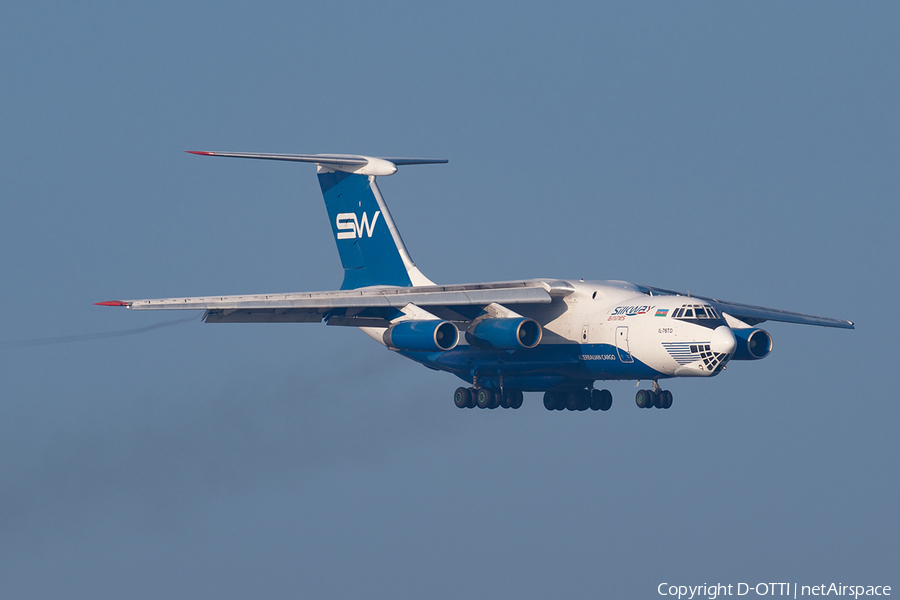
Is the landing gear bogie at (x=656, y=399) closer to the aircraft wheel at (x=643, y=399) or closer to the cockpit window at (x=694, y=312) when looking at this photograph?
the aircraft wheel at (x=643, y=399)

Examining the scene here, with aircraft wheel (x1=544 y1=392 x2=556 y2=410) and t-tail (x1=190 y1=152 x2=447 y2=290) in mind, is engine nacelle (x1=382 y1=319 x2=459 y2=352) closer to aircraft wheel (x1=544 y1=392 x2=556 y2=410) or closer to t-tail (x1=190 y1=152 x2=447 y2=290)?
aircraft wheel (x1=544 y1=392 x2=556 y2=410)

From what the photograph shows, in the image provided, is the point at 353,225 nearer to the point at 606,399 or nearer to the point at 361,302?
the point at 361,302

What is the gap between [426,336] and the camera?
81.8 feet

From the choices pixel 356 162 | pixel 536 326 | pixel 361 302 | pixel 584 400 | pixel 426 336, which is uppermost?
pixel 356 162

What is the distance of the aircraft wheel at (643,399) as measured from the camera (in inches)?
1027

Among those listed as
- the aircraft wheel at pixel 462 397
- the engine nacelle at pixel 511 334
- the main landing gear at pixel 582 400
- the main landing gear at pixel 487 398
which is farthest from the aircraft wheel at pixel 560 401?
the engine nacelle at pixel 511 334

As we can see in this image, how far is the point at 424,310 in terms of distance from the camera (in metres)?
26.0

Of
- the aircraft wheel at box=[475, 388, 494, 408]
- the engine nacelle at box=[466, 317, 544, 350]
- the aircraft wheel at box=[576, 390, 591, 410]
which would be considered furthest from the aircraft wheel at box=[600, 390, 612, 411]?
the engine nacelle at box=[466, 317, 544, 350]

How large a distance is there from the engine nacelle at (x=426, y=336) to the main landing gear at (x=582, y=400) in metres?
3.42

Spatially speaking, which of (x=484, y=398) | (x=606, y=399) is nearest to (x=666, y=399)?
(x=606, y=399)

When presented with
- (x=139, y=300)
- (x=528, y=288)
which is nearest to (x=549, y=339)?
(x=528, y=288)

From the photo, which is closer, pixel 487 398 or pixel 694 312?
pixel 694 312

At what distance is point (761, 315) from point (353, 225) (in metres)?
8.88

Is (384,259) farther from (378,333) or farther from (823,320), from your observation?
(823,320)
